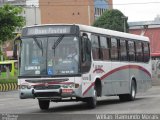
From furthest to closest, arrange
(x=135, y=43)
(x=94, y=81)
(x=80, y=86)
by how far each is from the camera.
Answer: (x=135, y=43)
(x=94, y=81)
(x=80, y=86)

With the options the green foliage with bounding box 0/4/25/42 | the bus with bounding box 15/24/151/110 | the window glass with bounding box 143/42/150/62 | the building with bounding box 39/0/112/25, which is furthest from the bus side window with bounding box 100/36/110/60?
the building with bounding box 39/0/112/25

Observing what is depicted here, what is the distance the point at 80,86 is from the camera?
2002 centimetres

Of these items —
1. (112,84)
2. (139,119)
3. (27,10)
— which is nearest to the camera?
(139,119)

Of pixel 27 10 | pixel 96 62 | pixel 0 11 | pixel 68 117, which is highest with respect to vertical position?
pixel 27 10

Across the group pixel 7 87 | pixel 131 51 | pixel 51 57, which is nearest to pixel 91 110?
pixel 51 57

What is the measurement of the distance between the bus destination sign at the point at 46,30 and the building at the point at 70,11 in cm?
10387

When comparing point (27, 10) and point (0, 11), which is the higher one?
point (27, 10)

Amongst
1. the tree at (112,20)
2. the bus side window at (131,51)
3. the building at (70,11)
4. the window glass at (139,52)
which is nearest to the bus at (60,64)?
the bus side window at (131,51)

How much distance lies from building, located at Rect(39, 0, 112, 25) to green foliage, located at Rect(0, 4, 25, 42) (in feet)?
248

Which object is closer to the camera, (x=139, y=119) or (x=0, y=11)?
(x=139, y=119)

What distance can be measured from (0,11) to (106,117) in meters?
33.6

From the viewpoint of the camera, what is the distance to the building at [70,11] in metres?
125

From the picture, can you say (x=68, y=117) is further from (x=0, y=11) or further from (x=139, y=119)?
(x=0, y=11)

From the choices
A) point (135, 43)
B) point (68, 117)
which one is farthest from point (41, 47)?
point (135, 43)
